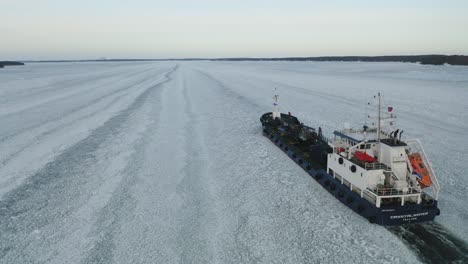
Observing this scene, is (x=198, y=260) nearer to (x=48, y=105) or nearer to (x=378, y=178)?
(x=378, y=178)

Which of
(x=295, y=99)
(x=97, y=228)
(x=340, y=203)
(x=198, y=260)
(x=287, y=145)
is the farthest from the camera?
(x=295, y=99)

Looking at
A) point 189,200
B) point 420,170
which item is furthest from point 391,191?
point 189,200

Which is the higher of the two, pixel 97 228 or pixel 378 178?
pixel 378 178

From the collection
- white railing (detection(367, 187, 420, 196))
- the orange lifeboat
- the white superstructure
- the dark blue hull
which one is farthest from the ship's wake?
the orange lifeboat

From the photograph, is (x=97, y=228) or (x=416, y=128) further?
(x=416, y=128)

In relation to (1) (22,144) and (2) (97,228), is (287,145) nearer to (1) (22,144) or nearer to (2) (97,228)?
(2) (97,228)

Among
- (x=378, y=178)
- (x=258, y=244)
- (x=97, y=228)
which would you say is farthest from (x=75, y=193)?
(x=378, y=178)

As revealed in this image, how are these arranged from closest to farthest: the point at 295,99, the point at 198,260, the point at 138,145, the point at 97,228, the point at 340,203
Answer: the point at 198,260, the point at 97,228, the point at 340,203, the point at 138,145, the point at 295,99
